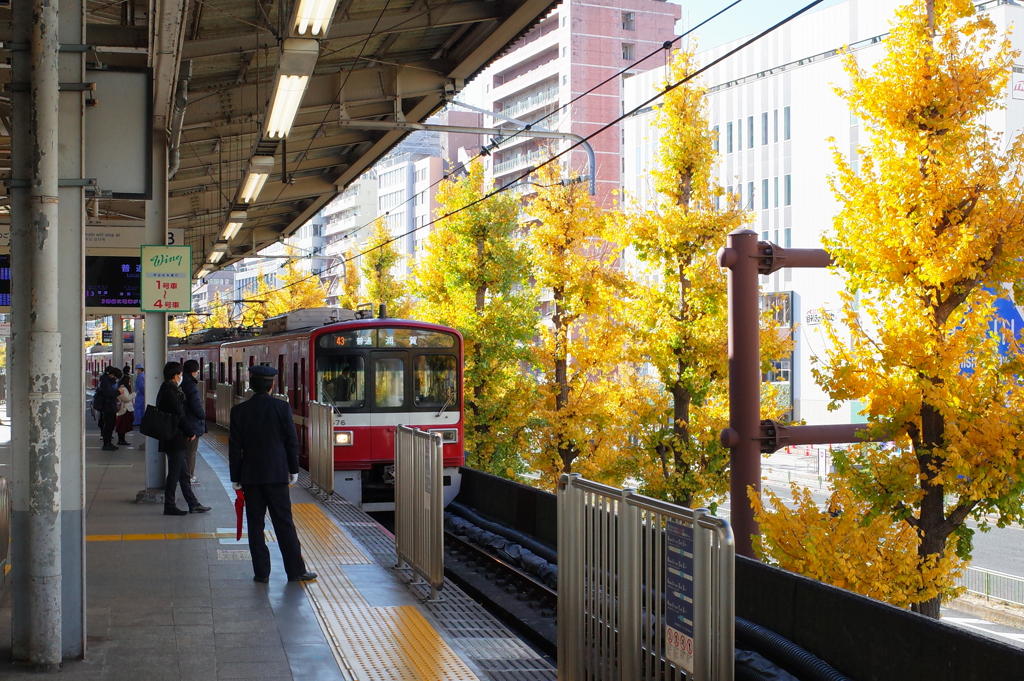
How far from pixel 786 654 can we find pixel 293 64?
18.4ft

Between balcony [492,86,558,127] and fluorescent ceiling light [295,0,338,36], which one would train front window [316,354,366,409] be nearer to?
fluorescent ceiling light [295,0,338,36]

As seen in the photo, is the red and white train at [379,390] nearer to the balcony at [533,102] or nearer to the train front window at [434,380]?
the train front window at [434,380]

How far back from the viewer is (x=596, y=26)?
68188 millimetres

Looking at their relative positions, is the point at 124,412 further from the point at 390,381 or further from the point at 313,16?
the point at 313,16

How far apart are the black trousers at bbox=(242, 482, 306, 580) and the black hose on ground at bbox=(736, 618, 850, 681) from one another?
334 cm

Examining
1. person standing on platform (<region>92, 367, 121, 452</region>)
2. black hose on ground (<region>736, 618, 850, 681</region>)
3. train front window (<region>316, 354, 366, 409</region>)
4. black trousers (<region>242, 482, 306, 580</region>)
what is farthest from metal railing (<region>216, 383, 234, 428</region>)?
black hose on ground (<region>736, 618, 850, 681</region>)

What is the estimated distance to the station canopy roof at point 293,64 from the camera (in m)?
8.52

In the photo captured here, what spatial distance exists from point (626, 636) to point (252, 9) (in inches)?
295

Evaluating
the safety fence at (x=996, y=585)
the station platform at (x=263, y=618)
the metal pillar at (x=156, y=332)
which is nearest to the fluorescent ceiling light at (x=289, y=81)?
the metal pillar at (x=156, y=332)

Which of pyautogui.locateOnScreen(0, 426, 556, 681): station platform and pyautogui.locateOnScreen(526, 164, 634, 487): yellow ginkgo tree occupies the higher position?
pyautogui.locateOnScreen(526, 164, 634, 487): yellow ginkgo tree

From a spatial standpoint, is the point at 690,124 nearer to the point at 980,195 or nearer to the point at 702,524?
the point at 980,195

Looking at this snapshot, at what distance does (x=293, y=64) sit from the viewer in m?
7.88

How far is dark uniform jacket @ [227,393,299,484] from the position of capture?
7.51 meters

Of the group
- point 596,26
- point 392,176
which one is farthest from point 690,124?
point 392,176
